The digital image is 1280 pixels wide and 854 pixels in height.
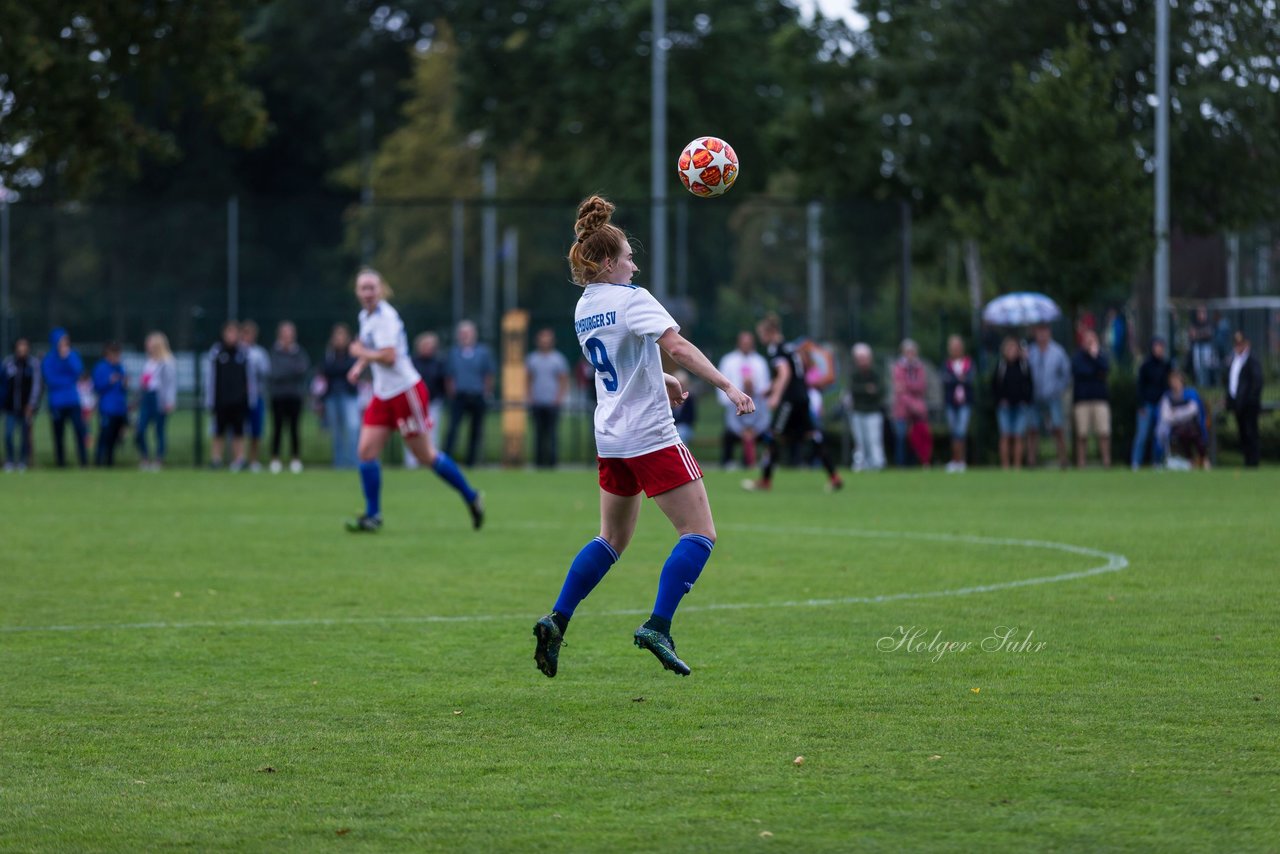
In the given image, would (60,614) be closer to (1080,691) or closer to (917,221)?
(1080,691)

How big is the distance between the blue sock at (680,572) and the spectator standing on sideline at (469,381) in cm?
1912

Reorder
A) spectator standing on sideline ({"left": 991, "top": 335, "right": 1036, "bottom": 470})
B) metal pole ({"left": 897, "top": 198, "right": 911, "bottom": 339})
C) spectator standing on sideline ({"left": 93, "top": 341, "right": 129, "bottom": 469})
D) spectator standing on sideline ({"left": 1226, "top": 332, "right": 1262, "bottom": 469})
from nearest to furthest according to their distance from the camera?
spectator standing on sideline ({"left": 1226, "top": 332, "right": 1262, "bottom": 469}) → spectator standing on sideline ({"left": 991, "top": 335, "right": 1036, "bottom": 470}) → spectator standing on sideline ({"left": 93, "top": 341, "right": 129, "bottom": 469}) → metal pole ({"left": 897, "top": 198, "right": 911, "bottom": 339})

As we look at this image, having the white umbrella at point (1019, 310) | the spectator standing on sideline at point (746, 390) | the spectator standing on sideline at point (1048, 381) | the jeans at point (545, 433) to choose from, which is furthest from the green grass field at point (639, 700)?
the white umbrella at point (1019, 310)

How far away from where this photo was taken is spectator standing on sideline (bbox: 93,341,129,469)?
26.0 metres

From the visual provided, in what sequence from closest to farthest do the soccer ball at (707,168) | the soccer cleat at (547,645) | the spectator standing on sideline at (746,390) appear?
1. the soccer cleat at (547,645)
2. the soccer ball at (707,168)
3. the spectator standing on sideline at (746,390)

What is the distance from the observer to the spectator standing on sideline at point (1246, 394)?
80.8ft

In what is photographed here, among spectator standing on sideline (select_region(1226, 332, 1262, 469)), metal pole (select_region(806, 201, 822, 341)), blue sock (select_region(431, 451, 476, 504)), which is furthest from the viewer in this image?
metal pole (select_region(806, 201, 822, 341))

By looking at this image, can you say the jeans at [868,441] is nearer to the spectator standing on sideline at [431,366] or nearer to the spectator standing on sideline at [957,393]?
the spectator standing on sideline at [957,393]

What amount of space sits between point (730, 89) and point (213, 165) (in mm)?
21110

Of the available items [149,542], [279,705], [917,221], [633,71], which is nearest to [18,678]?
[279,705]

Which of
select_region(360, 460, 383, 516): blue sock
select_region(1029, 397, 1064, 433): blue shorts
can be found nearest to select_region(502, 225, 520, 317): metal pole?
select_region(1029, 397, 1064, 433): blue shorts

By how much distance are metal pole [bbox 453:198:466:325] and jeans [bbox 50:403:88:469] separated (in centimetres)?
655

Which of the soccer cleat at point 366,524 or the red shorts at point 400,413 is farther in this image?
the soccer cleat at point 366,524

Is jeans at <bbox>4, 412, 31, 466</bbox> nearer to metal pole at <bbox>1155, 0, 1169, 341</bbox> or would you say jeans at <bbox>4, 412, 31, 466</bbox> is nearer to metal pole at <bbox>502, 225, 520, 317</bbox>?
metal pole at <bbox>502, 225, 520, 317</bbox>
